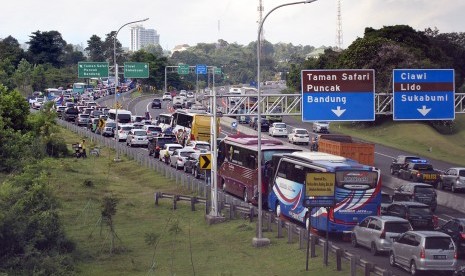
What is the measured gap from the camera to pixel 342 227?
3059 cm

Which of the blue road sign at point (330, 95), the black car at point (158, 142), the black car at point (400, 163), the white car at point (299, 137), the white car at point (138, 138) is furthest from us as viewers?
the white car at point (299, 137)

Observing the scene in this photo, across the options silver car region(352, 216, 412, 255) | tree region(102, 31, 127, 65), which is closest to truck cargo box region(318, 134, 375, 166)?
silver car region(352, 216, 412, 255)

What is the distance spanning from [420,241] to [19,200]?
49.5 feet

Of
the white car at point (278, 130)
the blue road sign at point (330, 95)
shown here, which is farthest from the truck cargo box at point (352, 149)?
the white car at point (278, 130)

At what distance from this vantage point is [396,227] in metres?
27.3

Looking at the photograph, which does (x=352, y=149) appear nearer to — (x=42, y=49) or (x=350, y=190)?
(x=350, y=190)

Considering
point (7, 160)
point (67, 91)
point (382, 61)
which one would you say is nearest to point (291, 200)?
point (7, 160)

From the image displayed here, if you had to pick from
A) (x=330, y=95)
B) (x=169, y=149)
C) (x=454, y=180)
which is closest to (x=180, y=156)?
(x=169, y=149)

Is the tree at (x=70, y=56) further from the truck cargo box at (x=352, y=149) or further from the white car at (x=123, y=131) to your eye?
the truck cargo box at (x=352, y=149)

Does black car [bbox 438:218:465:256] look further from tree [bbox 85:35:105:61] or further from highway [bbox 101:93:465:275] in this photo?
tree [bbox 85:35:105:61]

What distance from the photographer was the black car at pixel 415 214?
106 feet

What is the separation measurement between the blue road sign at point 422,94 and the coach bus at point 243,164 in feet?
21.6

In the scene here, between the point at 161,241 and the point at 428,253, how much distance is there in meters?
13.0

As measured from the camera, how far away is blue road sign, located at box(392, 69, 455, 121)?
3356 centimetres
